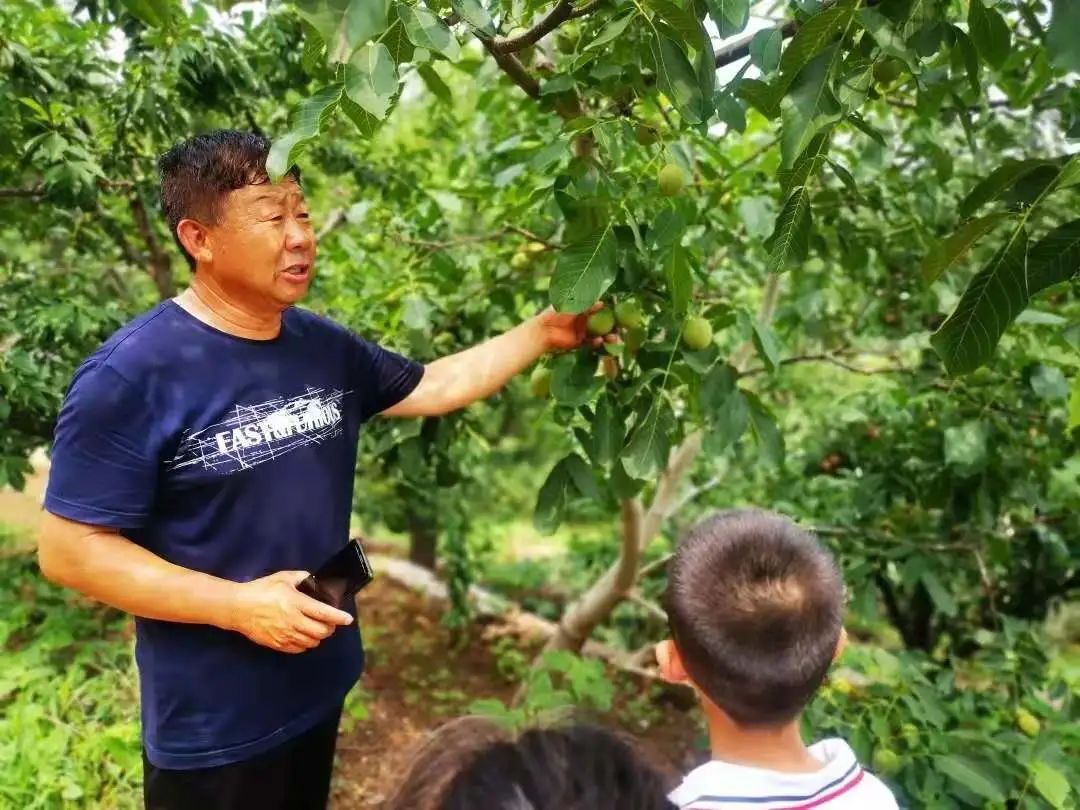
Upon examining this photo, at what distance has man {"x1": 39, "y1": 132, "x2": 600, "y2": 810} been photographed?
1.14 meters

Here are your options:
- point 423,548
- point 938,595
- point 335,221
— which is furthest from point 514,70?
point 423,548

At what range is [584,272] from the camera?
137 cm

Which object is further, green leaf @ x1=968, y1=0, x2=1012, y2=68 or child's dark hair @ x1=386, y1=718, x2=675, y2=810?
green leaf @ x1=968, y1=0, x2=1012, y2=68

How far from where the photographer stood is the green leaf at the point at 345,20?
2.20ft

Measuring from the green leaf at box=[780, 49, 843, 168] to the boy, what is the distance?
46 centimetres

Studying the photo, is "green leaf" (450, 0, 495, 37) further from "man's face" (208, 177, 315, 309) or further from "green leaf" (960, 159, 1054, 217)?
"green leaf" (960, 159, 1054, 217)

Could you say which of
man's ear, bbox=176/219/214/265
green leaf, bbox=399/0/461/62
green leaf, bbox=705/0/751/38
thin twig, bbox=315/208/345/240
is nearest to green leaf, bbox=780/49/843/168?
green leaf, bbox=705/0/751/38

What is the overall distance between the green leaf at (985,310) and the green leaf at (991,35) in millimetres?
347

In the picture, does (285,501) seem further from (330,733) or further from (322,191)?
(322,191)

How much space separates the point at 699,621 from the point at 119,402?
0.85m

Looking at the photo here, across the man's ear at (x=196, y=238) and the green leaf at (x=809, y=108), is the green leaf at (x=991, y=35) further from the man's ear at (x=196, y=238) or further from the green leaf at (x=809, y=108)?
the man's ear at (x=196, y=238)

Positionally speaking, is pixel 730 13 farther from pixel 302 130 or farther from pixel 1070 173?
pixel 302 130

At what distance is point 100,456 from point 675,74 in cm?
94

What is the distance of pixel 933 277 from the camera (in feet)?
3.56
